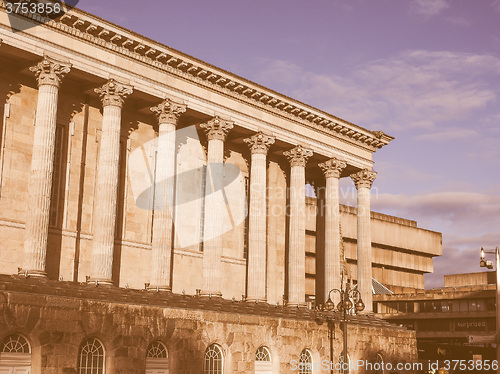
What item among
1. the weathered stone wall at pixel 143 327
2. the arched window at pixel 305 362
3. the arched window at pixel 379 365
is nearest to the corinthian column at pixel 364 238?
the arched window at pixel 379 365

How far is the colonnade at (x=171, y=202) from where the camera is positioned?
32.6m

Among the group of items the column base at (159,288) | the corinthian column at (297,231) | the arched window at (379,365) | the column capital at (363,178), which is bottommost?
the arched window at (379,365)

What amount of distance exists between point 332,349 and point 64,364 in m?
17.7

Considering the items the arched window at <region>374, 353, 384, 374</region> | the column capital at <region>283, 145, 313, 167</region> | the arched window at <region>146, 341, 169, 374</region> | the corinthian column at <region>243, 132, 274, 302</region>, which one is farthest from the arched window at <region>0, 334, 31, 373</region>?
the column capital at <region>283, 145, 313, 167</region>

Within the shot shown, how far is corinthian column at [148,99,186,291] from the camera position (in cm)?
3700

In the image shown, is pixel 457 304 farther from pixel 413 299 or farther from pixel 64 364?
pixel 64 364

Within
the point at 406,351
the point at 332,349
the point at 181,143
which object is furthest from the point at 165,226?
the point at 406,351

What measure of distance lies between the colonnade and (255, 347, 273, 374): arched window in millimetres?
6045

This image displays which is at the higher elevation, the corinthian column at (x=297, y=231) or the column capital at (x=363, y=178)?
the column capital at (x=363, y=178)

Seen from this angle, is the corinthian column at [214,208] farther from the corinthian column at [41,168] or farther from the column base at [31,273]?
the column base at [31,273]

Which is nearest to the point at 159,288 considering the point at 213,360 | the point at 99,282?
the point at 99,282

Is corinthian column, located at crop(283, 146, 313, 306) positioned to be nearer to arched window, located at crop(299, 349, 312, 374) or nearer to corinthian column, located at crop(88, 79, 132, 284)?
arched window, located at crop(299, 349, 312, 374)

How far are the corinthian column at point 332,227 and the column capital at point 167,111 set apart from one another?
1476cm

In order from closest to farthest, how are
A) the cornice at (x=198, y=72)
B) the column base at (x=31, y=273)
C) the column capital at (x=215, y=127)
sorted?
the column base at (x=31, y=273) → the cornice at (x=198, y=72) → the column capital at (x=215, y=127)
